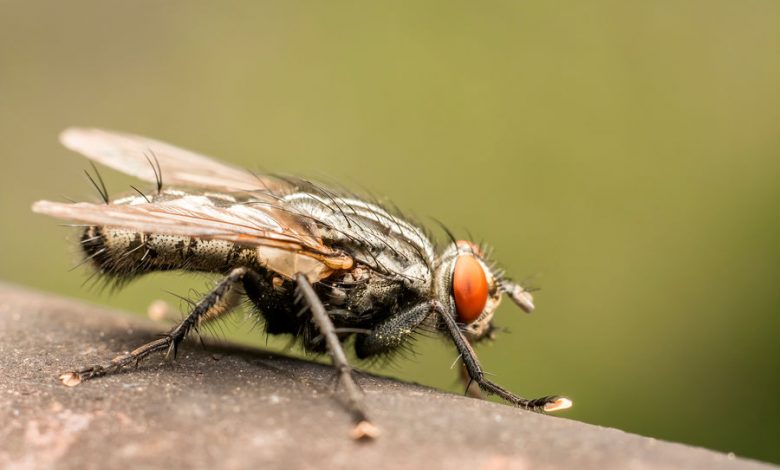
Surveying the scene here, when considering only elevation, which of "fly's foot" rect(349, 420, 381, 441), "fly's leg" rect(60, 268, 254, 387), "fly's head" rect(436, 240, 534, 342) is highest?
"fly's head" rect(436, 240, 534, 342)

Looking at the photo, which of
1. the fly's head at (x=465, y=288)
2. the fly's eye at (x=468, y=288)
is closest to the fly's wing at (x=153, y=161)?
the fly's head at (x=465, y=288)

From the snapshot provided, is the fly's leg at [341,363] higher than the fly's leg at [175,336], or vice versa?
the fly's leg at [341,363]

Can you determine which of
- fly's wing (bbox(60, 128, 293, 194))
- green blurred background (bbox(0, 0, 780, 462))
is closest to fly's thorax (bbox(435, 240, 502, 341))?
fly's wing (bbox(60, 128, 293, 194))

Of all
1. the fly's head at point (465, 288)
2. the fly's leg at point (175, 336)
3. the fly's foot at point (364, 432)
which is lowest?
the fly's leg at point (175, 336)

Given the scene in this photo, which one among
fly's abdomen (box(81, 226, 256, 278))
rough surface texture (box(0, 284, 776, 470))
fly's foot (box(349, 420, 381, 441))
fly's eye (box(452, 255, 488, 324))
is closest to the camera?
rough surface texture (box(0, 284, 776, 470))

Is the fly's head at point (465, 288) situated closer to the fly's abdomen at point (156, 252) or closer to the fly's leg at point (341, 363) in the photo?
the fly's leg at point (341, 363)

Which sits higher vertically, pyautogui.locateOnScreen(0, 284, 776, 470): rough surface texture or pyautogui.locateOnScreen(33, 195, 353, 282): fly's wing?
pyautogui.locateOnScreen(33, 195, 353, 282): fly's wing

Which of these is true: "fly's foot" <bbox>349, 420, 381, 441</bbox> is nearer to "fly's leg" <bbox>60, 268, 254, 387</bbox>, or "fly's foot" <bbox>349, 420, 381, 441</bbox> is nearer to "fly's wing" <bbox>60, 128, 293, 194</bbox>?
"fly's leg" <bbox>60, 268, 254, 387</bbox>
